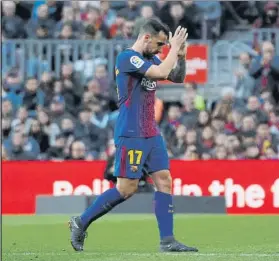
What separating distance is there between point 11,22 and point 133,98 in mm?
13112

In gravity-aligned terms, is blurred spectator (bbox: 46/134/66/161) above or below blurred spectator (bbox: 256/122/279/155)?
below

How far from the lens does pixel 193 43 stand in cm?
2248

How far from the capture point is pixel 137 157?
9.99 metres

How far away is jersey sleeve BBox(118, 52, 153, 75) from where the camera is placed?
9.84m

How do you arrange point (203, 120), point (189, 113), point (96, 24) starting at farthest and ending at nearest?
1. point (96, 24)
2. point (189, 113)
3. point (203, 120)

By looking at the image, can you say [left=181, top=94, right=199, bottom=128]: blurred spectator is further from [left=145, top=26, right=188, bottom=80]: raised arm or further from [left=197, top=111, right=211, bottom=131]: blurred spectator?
[left=145, top=26, right=188, bottom=80]: raised arm

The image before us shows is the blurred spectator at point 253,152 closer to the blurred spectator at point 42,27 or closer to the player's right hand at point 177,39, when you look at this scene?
the blurred spectator at point 42,27

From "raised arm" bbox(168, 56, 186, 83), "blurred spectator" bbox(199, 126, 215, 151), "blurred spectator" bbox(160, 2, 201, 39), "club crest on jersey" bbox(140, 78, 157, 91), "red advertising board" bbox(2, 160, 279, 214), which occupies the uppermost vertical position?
"blurred spectator" bbox(160, 2, 201, 39)

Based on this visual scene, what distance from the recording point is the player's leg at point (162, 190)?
9977mm

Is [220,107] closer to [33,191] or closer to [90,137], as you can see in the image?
[90,137]

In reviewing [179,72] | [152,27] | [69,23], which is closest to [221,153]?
[69,23]

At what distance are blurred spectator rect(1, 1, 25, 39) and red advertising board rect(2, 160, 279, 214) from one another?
424 cm

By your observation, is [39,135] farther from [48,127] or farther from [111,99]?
[111,99]

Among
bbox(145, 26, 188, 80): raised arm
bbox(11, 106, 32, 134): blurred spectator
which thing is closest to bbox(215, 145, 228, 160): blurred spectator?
bbox(11, 106, 32, 134): blurred spectator
